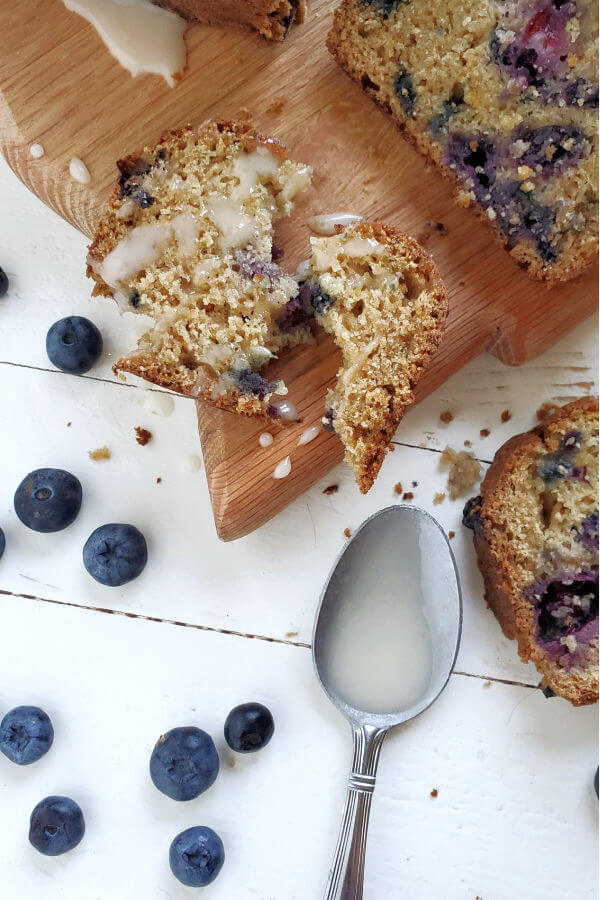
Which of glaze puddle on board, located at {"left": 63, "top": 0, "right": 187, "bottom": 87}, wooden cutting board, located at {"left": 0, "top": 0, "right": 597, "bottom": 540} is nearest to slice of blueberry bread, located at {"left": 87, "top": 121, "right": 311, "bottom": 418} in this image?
wooden cutting board, located at {"left": 0, "top": 0, "right": 597, "bottom": 540}

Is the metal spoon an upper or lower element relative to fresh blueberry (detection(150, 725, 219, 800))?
upper

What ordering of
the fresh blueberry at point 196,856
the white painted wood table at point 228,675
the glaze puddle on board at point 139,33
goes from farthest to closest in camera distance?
the white painted wood table at point 228,675 < the fresh blueberry at point 196,856 < the glaze puddle on board at point 139,33

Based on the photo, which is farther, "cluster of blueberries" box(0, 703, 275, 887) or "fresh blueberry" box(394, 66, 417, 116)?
"cluster of blueberries" box(0, 703, 275, 887)

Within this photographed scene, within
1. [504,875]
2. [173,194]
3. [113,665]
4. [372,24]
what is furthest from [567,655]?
[372,24]

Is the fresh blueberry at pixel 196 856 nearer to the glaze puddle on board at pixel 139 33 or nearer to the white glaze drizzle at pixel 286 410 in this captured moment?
the white glaze drizzle at pixel 286 410

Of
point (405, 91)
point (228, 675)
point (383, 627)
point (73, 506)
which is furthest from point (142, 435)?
point (405, 91)

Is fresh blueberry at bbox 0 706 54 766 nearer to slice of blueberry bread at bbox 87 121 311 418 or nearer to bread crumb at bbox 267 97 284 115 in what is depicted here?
slice of blueberry bread at bbox 87 121 311 418

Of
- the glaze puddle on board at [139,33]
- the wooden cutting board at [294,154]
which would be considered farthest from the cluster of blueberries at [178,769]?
the glaze puddle on board at [139,33]
